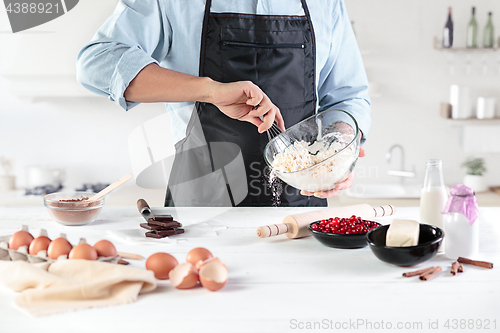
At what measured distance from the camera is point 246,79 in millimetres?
1400

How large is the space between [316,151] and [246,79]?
1.11 ft

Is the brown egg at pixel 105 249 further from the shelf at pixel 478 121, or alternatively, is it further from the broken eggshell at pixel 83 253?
the shelf at pixel 478 121

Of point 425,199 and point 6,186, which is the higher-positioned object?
point 425,199

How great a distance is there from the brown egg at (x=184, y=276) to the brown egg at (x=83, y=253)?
155 mm

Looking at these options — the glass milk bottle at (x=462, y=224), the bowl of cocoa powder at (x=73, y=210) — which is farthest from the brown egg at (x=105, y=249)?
the glass milk bottle at (x=462, y=224)

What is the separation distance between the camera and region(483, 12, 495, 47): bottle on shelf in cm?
295

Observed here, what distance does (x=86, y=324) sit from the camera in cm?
66

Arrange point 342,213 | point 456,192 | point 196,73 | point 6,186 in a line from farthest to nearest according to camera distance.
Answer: point 6,186
point 196,73
point 342,213
point 456,192

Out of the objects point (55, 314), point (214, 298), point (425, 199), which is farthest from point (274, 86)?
point (55, 314)

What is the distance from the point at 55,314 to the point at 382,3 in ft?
9.40

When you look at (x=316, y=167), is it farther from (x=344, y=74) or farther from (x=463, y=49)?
(x=463, y=49)

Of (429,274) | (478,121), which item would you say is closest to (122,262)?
(429,274)

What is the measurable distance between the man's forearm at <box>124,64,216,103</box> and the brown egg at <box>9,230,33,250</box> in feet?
1.40

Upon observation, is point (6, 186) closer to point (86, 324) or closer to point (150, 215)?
point (150, 215)
